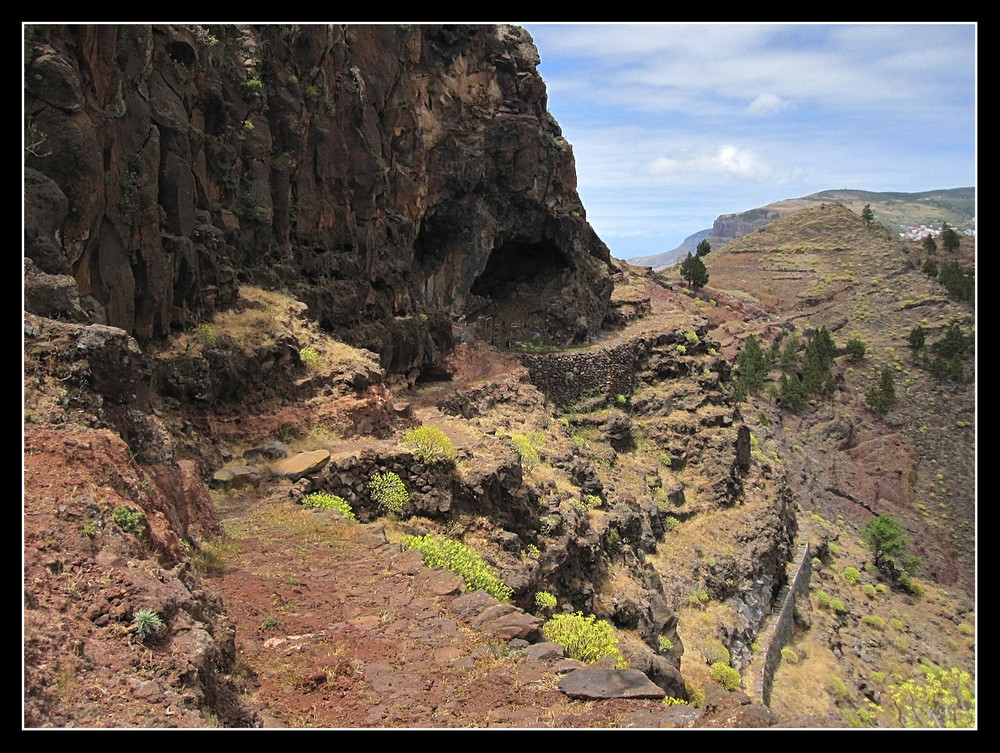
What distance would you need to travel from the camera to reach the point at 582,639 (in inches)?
407

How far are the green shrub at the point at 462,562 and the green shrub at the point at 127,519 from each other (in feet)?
15.3

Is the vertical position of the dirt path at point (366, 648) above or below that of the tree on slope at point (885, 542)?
above

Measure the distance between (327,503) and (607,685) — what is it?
636 centimetres

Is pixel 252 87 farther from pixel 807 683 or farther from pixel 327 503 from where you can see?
pixel 807 683

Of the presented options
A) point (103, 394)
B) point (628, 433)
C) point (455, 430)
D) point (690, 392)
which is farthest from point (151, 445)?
point (690, 392)

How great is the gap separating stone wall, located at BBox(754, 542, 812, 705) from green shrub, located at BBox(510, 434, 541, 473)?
8.67 metres

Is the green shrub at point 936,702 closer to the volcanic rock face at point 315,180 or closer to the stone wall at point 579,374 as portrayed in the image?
the volcanic rock face at point 315,180

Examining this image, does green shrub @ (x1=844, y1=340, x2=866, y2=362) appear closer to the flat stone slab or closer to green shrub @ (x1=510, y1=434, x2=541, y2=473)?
green shrub @ (x1=510, y1=434, x2=541, y2=473)

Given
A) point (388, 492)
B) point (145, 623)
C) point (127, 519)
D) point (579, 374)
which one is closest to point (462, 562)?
point (388, 492)

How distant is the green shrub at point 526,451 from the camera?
1894 centimetres

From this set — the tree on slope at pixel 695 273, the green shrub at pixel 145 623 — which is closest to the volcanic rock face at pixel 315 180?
the green shrub at pixel 145 623

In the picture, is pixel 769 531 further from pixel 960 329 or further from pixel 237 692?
pixel 960 329

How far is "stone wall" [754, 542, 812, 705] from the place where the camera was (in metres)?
21.5
